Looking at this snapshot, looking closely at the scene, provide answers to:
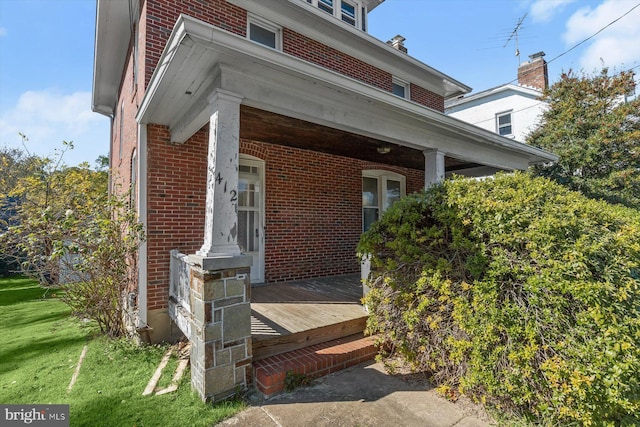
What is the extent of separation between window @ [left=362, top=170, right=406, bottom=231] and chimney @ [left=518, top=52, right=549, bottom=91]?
865 cm

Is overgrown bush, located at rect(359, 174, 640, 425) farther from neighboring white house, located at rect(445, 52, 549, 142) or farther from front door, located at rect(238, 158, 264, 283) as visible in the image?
neighboring white house, located at rect(445, 52, 549, 142)

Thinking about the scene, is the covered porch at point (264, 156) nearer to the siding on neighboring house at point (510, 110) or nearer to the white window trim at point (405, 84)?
the white window trim at point (405, 84)

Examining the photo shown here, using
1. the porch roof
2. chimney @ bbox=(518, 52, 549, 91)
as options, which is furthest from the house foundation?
chimney @ bbox=(518, 52, 549, 91)

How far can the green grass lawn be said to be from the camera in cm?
259

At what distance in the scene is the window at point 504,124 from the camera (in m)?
13.0

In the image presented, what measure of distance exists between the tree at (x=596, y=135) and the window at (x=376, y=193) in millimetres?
6358

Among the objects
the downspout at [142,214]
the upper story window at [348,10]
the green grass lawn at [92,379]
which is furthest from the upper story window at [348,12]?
the green grass lawn at [92,379]

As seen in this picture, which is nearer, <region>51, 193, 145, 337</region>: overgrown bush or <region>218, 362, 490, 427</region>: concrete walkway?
<region>218, 362, 490, 427</region>: concrete walkway

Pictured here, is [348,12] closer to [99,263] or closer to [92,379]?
[99,263]

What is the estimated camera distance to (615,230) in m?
2.64

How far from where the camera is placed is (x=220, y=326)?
2779 millimetres

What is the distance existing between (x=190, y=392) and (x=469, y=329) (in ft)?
8.59

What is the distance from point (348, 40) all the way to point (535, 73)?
9.74 meters

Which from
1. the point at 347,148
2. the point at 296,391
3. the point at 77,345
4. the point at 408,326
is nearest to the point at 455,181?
the point at 408,326
